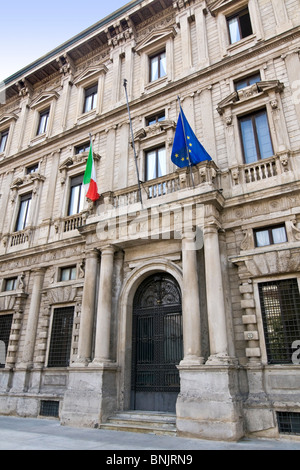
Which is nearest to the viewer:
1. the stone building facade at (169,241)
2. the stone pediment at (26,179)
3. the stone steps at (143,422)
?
the stone steps at (143,422)

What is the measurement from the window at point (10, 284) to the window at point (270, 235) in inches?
408

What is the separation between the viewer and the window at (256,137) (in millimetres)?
10555

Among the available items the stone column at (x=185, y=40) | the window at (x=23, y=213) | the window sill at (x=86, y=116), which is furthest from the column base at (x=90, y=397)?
the stone column at (x=185, y=40)

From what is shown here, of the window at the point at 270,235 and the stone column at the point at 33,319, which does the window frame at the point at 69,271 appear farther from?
the window at the point at 270,235

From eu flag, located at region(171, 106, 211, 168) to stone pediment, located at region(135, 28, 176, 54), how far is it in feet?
22.5

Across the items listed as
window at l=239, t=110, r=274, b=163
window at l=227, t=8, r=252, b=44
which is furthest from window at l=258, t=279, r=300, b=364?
window at l=227, t=8, r=252, b=44

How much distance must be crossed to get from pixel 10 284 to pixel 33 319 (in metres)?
2.62

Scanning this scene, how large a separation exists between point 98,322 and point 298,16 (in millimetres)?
12594

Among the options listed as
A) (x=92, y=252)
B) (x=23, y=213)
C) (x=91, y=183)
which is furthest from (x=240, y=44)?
(x=23, y=213)

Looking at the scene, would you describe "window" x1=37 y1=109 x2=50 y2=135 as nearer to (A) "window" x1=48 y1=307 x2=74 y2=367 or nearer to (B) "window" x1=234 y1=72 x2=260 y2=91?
(A) "window" x1=48 y1=307 x2=74 y2=367

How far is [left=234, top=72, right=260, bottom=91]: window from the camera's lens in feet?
38.7

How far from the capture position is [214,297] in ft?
28.4

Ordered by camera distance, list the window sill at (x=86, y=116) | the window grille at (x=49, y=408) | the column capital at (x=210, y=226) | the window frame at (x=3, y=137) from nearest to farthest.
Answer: the column capital at (x=210, y=226) → the window grille at (x=49, y=408) → the window sill at (x=86, y=116) → the window frame at (x=3, y=137)
